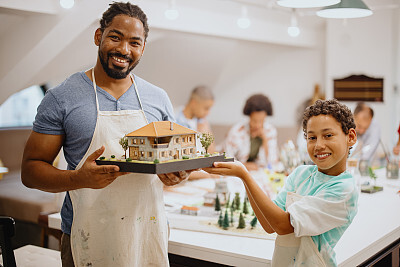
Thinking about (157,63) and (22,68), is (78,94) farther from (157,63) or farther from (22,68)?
(157,63)

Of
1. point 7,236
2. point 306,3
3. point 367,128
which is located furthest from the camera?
point 367,128

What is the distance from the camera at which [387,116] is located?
781 cm

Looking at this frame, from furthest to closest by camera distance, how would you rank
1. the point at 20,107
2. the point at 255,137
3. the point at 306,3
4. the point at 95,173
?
1. the point at 20,107
2. the point at 255,137
3. the point at 306,3
4. the point at 95,173

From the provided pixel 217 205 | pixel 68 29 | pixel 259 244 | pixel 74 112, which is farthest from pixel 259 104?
pixel 74 112

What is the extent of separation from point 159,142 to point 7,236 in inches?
36.5

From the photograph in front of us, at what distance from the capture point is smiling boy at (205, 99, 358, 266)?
193cm

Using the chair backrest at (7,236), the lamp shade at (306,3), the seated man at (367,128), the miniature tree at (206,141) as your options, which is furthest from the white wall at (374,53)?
the chair backrest at (7,236)

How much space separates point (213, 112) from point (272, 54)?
5.26 ft

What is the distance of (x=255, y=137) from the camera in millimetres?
5934

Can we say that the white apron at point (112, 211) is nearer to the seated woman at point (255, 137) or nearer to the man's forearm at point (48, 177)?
the man's forearm at point (48, 177)

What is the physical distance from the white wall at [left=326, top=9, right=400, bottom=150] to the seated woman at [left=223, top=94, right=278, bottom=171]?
277 centimetres

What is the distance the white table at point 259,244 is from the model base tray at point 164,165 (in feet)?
2.04

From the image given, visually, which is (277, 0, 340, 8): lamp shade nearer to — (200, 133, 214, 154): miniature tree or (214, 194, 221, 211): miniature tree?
(200, 133, 214, 154): miniature tree

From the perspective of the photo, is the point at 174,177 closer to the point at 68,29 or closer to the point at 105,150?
the point at 105,150
